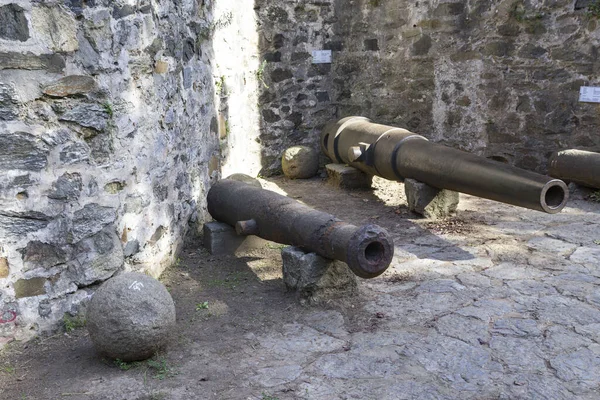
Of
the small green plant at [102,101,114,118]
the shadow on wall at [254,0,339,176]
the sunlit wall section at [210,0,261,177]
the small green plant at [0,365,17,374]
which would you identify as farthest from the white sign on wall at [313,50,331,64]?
the small green plant at [0,365,17,374]

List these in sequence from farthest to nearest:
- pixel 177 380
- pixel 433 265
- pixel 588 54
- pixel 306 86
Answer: pixel 306 86
pixel 588 54
pixel 433 265
pixel 177 380

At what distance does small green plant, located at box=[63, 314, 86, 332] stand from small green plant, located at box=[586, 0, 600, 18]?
6333 mm

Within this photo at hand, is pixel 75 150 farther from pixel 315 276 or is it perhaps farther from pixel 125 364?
pixel 315 276

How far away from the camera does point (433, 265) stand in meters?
5.36

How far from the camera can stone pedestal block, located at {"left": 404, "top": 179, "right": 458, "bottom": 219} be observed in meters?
6.52

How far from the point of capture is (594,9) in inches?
285

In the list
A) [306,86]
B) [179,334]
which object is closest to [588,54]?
[306,86]

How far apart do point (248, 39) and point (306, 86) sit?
1107mm

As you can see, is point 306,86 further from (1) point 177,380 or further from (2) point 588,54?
(1) point 177,380

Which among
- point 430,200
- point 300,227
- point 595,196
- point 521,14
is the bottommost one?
point 595,196

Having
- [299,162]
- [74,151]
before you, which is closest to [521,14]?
[299,162]

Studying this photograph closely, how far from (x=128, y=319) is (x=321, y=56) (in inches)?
236

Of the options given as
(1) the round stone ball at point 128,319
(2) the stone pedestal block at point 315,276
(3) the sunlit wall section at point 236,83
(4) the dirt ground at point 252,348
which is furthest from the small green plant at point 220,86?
(1) the round stone ball at point 128,319

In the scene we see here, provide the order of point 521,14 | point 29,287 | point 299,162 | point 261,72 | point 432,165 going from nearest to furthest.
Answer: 1. point 29,287
2. point 432,165
3. point 521,14
4. point 261,72
5. point 299,162
